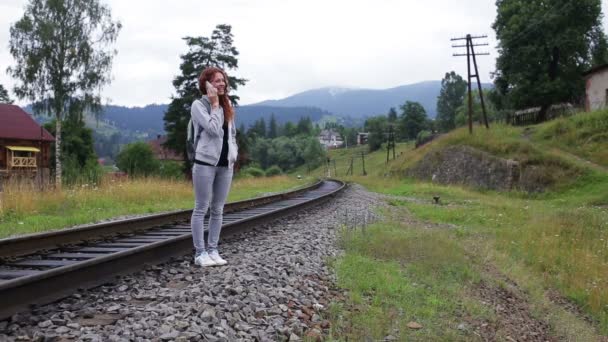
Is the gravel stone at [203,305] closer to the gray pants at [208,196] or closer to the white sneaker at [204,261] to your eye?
the white sneaker at [204,261]

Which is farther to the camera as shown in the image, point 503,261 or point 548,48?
point 548,48

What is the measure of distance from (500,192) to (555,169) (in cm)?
285

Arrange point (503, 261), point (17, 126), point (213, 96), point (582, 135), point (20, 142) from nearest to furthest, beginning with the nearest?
point (213, 96), point (503, 261), point (582, 135), point (20, 142), point (17, 126)

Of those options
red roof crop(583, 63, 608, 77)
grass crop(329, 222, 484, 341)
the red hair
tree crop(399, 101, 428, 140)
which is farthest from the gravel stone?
tree crop(399, 101, 428, 140)

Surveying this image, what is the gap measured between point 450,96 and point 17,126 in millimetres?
108774

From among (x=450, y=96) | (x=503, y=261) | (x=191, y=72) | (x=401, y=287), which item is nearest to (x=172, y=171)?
(x=191, y=72)

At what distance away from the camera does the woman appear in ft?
16.2

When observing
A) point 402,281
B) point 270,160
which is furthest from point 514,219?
point 270,160

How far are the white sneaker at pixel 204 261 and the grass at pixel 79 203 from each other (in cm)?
378

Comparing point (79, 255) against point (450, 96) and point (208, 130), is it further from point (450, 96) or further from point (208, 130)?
point (450, 96)

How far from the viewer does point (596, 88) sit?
35.6 m

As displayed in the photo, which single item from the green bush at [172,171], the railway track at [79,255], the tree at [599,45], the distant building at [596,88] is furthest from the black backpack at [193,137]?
the tree at [599,45]

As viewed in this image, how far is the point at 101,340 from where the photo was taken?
2980 millimetres

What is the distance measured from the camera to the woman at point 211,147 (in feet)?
16.2
